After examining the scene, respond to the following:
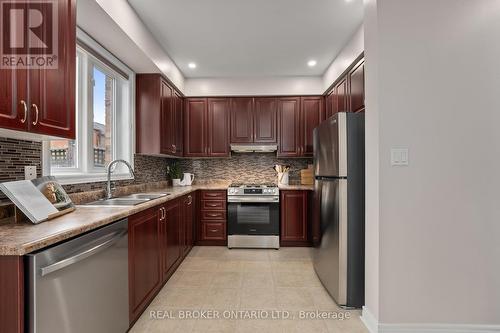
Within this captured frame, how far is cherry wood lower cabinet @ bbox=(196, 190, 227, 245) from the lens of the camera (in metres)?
4.07

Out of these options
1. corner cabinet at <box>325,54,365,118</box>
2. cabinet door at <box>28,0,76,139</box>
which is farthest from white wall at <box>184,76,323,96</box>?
cabinet door at <box>28,0,76,139</box>

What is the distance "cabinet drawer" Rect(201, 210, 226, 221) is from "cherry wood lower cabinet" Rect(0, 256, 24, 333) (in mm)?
3041

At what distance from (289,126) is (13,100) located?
355cm

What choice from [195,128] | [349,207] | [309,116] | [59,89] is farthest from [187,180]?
[59,89]

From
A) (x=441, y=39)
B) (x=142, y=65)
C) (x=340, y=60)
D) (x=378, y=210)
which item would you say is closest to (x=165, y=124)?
(x=142, y=65)

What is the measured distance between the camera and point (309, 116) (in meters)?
4.34

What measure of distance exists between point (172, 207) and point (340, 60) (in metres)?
2.67

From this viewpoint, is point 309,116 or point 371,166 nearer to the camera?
point 371,166

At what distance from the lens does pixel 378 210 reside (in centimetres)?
187

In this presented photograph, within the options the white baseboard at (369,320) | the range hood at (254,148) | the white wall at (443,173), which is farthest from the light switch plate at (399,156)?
the range hood at (254,148)

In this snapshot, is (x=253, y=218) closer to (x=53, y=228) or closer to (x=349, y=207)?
(x=349, y=207)

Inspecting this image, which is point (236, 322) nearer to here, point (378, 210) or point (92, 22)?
point (378, 210)

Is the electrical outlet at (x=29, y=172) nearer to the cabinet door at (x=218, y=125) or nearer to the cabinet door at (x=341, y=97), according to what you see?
the cabinet door at (x=218, y=125)

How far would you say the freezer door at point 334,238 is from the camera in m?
2.25
